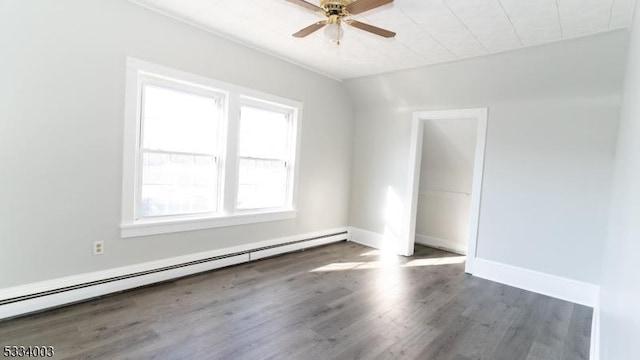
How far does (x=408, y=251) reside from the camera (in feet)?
15.7

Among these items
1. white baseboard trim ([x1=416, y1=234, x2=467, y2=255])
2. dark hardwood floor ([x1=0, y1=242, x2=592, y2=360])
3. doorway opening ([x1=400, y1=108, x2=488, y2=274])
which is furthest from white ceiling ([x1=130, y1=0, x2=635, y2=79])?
white baseboard trim ([x1=416, y1=234, x2=467, y2=255])

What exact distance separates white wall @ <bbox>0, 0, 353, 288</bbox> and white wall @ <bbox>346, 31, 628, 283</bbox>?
3.06 meters

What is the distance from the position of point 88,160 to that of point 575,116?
482 cm

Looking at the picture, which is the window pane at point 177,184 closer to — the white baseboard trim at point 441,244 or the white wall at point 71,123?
the white wall at point 71,123

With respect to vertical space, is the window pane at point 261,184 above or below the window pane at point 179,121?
below

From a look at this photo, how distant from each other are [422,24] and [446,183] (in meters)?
3.16

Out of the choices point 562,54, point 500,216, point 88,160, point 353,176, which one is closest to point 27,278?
point 88,160

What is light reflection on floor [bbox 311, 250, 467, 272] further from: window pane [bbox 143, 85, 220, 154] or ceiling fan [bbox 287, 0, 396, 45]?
ceiling fan [bbox 287, 0, 396, 45]

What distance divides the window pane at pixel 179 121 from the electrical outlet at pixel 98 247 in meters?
0.98

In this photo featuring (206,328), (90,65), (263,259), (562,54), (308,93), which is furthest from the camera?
(308,93)

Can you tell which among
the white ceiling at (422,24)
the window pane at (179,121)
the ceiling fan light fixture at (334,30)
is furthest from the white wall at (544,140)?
the window pane at (179,121)

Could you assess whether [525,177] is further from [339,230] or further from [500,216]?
[339,230]

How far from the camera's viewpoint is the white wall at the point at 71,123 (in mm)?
2379

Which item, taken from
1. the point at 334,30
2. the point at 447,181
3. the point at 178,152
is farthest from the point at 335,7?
the point at 447,181
